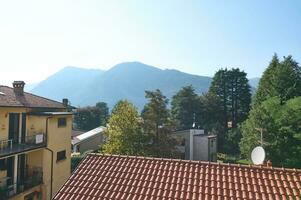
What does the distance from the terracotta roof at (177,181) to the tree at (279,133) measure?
2532 centimetres

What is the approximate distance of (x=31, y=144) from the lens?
76.0ft

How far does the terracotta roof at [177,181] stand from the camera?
31.1ft

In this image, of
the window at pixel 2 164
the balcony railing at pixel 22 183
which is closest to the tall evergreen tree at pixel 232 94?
the balcony railing at pixel 22 183

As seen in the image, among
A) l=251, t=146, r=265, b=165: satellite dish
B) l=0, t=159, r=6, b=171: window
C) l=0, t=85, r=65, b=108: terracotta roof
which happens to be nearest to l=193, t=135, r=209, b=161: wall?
l=0, t=85, r=65, b=108: terracotta roof

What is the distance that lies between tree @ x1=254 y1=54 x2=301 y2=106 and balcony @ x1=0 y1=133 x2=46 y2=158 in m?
Result: 36.0

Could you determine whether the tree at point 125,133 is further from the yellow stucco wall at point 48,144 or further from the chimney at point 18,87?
the chimney at point 18,87

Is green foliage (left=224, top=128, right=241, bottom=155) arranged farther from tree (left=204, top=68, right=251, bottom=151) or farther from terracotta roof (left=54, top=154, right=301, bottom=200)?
terracotta roof (left=54, top=154, right=301, bottom=200)

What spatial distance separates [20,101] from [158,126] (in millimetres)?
14649

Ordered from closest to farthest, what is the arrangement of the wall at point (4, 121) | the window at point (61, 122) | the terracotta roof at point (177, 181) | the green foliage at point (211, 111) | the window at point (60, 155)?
the terracotta roof at point (177, 181), the wall at point (4, 121), the window at point (61, 122), the window at point (60, 155), the green foliage at point (211, 111)

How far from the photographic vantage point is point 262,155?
1186 cm

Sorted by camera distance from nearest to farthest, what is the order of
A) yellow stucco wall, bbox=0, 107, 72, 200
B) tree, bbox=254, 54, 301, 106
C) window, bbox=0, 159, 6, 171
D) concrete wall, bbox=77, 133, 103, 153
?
window, bbox=0, 159, 6, 171
yellow stucco wall, bbox=0, 107, 72, 200
concrete wall, bbox=77, 133, 103, 153
tree, bbox=254, 54, 301, 106

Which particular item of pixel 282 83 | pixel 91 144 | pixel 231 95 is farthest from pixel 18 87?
pixel 231 95

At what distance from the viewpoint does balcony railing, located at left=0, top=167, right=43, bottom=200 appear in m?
20.4

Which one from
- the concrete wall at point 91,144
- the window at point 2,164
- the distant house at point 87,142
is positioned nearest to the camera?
Answer: the window at point 2,164
